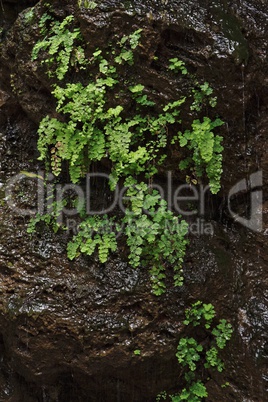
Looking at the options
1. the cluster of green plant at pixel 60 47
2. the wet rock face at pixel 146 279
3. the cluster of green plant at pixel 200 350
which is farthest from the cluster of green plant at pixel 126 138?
the cluster of green plant at pixel 200 350

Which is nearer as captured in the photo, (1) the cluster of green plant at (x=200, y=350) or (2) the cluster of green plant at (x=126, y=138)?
(2) the cluster of green plant at (x=126, y=138)

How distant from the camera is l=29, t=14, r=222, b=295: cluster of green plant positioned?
13.4 ft

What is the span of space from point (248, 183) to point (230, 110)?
2.50 ft

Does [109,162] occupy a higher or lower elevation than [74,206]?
higher

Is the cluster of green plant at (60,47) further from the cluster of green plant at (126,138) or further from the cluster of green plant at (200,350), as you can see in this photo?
the cluster of green plant at (200,350)

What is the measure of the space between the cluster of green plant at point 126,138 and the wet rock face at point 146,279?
0.15m

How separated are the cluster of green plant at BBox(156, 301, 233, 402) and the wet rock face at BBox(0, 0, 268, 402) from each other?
0.09 m

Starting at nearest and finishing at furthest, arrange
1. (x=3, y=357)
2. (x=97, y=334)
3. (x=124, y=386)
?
1. (x=97, y=334)
2. (x=124, y=386)
3. (x=3, y=357)

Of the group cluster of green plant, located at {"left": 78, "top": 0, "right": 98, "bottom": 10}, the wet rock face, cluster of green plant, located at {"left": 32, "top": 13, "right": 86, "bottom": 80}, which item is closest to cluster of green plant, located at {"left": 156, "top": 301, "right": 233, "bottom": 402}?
the wet rock face

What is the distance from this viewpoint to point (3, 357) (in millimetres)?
4605

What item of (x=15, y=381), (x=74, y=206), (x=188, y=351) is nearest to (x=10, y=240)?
(x=74, y=206)

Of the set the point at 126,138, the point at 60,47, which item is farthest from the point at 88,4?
the point at 126,138

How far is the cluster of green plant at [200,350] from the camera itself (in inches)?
165

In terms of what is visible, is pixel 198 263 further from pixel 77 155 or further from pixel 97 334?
pixel 77 155
